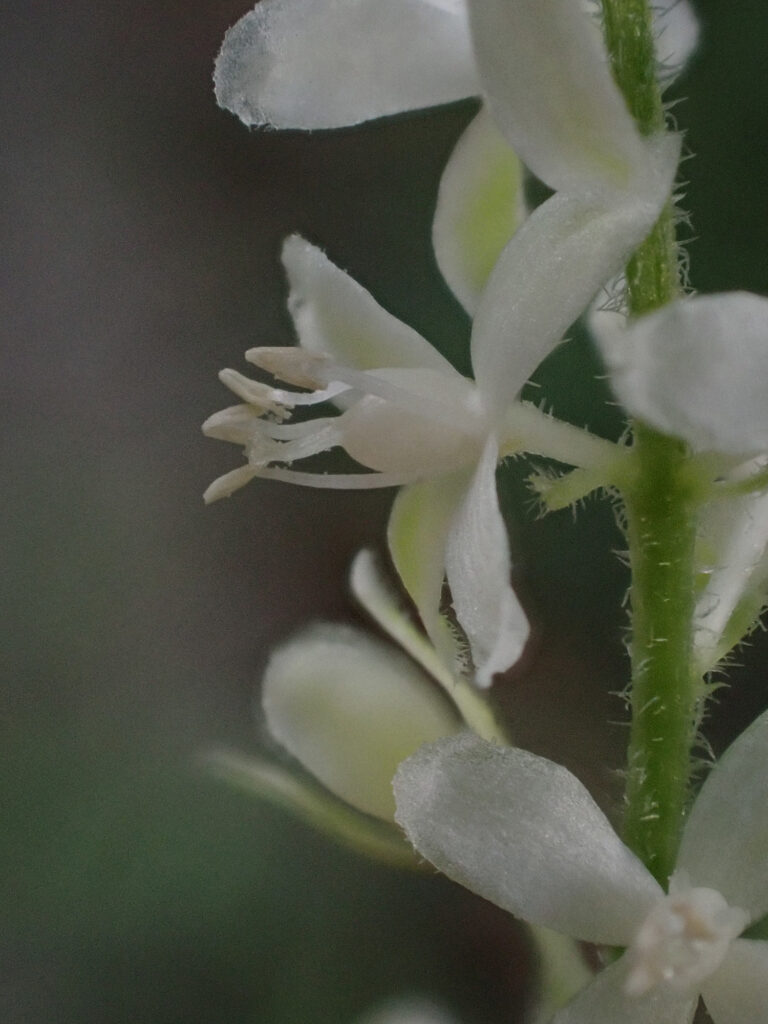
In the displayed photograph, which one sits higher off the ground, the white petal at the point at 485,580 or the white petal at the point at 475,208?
the white petal at the point at 475,208


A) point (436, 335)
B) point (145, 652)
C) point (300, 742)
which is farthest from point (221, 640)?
point (300, 742)

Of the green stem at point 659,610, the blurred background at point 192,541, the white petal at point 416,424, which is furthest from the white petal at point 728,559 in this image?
the blurred background at point 192,541

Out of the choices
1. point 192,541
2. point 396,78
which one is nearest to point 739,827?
point 396,78

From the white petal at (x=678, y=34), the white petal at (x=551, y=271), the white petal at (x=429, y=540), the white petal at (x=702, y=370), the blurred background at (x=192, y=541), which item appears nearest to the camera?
the white petal at (x=702, y=370)

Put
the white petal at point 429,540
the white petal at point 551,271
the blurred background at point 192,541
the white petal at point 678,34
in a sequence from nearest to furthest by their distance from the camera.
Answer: the white petal at point 551,271 → the white petal at point 429,540 → the white petal at point 678,34 → the blurred background at point 192,541

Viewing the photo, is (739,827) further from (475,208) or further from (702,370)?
(475,208)

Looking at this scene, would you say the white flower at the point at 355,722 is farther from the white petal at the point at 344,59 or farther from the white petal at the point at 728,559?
the white petal at the point at 344,59

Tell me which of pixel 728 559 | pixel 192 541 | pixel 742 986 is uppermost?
pixel 728 559
